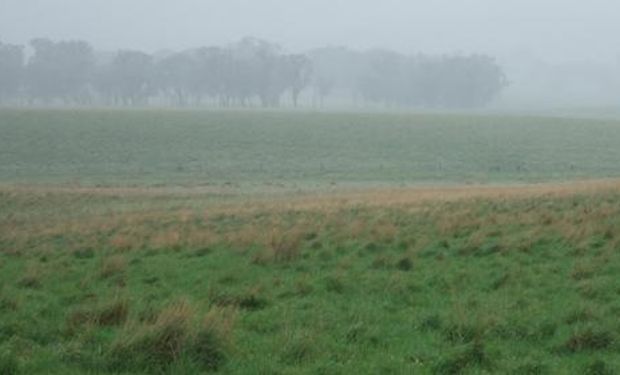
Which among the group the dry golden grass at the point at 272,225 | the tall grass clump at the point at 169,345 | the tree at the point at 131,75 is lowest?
the dry golden grass at the point at 272,225

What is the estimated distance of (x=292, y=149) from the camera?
2844 inches

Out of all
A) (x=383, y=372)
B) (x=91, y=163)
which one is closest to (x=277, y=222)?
(x=383, y=372)

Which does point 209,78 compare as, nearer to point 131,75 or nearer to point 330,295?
point 131,75

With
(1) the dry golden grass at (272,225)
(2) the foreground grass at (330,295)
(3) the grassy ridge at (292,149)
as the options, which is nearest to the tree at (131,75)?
(3) the grassy ridge at (292,149)

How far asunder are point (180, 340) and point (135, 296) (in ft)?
11.8

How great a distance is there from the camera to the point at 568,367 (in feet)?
27.8

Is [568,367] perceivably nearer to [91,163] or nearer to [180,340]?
[180,340]

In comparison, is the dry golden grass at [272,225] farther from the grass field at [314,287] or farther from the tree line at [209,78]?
the tree line at [209,78]

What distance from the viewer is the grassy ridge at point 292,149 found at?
182 ft

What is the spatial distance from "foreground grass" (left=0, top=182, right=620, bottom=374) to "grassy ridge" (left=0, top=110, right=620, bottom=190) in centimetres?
2788

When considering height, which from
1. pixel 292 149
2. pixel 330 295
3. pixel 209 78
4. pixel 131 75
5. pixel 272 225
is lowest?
pixel 292 149

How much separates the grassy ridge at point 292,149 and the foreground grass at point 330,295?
2788cm

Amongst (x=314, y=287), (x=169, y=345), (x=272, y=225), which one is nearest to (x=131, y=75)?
(x=272, y=225)

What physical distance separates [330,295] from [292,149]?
198 ft
